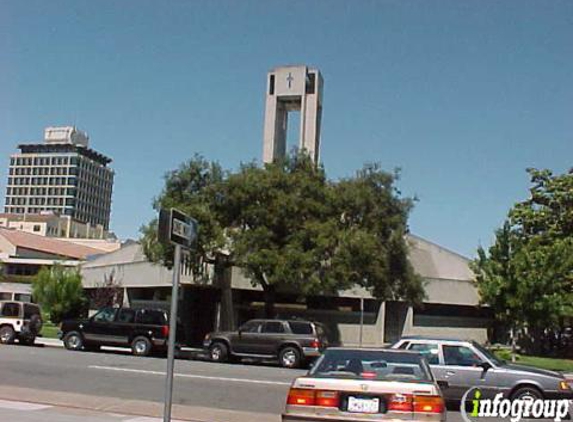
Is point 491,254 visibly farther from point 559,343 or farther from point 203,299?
point 203,299

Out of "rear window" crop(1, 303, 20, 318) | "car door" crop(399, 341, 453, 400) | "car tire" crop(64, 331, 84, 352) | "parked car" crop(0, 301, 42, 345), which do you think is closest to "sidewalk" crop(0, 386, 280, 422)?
"car door" crop(399, 341, 453, 400)

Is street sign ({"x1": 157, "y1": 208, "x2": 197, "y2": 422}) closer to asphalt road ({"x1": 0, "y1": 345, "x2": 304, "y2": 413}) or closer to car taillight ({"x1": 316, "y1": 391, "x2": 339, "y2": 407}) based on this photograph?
car taillight ({"x1": 316, "y1": 391, "x2": 339, "y2": 407})

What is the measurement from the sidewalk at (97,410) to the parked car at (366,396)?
3.99 meters

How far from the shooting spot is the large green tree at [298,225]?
33.5 meters

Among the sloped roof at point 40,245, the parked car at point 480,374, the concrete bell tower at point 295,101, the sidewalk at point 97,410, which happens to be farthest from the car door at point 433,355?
the sloped roof at point 40,245

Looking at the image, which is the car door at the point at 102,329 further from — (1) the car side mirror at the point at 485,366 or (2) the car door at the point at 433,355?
(1) the car side mirror at the point at 485,366

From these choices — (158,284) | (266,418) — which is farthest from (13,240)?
(266,418)

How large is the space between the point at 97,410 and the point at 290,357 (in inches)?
585

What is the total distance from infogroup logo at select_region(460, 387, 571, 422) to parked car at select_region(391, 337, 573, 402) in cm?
14

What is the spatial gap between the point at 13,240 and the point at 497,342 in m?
58.8

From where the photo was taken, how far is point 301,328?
28.8 m

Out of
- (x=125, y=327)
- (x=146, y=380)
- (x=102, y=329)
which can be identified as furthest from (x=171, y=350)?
(x=102, y=329)

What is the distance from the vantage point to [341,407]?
909cm

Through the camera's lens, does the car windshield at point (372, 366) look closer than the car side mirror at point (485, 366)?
Yes
